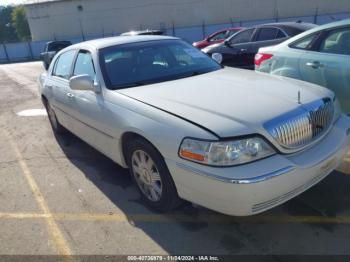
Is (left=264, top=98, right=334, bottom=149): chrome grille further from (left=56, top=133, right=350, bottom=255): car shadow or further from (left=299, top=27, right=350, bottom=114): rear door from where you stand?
(left=299, top=27, right=350, bottom=114): rear door

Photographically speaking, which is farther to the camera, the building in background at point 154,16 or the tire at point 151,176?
the building in background at point 154,16

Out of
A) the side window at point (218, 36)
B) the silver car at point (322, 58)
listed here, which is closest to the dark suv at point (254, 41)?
the silver car at point (322, 58)

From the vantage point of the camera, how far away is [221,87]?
339 cm

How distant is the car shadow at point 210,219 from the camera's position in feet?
9.53

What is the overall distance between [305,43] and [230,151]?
10.3ft

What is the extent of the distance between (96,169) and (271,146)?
103 inches

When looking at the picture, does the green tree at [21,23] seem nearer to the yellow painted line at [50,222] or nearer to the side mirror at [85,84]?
the yellow painted line at [50,222]

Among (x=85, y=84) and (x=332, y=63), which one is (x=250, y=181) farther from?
(x=332, y=63)

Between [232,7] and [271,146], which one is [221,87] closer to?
[271,146]

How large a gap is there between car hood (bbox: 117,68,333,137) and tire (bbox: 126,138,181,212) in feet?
1.39

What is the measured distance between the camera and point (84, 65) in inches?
169

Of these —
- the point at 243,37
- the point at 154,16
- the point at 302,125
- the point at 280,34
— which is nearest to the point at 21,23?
the point at 154,16

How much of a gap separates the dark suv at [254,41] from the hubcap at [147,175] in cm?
555

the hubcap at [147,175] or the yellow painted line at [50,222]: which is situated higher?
the hubcap at [147,175]
